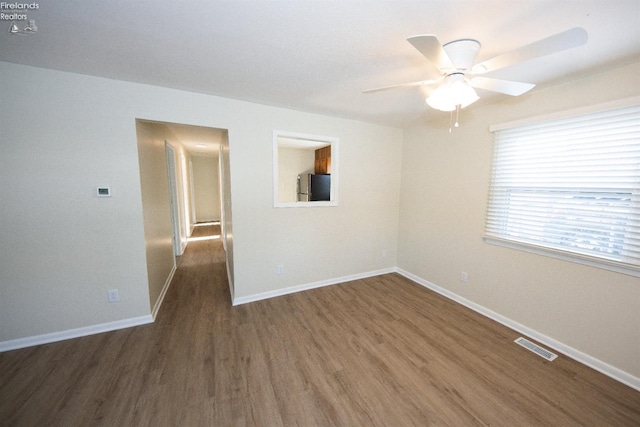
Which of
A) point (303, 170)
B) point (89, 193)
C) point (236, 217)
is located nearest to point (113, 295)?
point (89, 193)

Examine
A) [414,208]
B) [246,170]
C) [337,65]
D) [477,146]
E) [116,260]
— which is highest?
[337,65]

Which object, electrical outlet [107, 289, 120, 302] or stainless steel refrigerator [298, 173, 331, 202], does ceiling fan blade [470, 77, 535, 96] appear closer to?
electrical outlet [107, 289, 120, 302]

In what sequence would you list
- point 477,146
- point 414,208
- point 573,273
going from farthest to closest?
point 414,208, point 477,146, point 573,273

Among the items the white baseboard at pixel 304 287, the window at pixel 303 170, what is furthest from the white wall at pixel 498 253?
the window at pixel 303 170

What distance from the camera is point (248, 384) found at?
1653 millimetres

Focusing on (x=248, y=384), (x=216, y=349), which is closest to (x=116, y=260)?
(x=216, y=349)

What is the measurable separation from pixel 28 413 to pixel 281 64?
2.84 meters

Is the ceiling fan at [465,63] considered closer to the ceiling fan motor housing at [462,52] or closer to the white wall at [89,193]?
the ceiling fan motor housing at [462,52]

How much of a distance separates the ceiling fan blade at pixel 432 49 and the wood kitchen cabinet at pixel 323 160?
420 cm

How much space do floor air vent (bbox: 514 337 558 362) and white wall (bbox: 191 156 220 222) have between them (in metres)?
7.99

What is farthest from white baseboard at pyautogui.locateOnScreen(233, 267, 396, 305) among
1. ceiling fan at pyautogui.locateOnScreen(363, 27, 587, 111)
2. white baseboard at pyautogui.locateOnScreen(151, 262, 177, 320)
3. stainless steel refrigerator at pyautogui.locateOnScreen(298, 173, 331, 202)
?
ceiling fan at pyautogui.locateOnScreen(363, 27, 587, 111)

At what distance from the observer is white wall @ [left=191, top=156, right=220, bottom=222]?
7.68m

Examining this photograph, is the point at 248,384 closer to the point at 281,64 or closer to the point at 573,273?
the point at 281,64

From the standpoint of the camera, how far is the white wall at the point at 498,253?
5.67 feet
